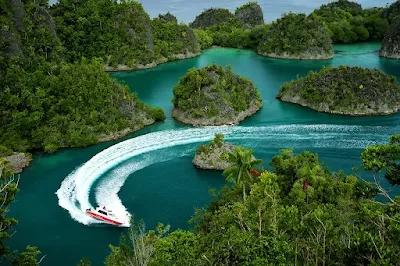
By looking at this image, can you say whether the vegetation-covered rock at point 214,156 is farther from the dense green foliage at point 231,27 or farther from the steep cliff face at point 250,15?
the steep cliff face at point 250,15

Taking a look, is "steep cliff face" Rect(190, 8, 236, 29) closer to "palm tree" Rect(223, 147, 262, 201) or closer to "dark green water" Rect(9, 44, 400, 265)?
"dark green water" Rect(9, 44, 400, 265)

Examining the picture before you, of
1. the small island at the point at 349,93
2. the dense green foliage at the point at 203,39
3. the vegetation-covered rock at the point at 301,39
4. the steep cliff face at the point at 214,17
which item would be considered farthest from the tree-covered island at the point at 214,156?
the steep cliff face at the point at 214,17

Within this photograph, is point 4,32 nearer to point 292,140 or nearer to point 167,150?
point 167,150

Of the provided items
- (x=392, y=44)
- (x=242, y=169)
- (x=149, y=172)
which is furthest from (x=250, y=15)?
(x=242, y=169)

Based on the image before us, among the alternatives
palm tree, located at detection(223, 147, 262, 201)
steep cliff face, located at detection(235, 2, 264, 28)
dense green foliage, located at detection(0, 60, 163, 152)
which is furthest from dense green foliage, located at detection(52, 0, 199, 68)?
palm tree, located at detection(223, 147, 262, 201)

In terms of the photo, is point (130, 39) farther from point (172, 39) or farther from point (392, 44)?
point (392, 44)

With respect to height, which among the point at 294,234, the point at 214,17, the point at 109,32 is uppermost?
the point at 109,32

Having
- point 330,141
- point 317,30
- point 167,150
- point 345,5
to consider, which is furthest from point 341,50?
point 167,150

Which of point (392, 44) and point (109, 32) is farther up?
point (109, 32)
